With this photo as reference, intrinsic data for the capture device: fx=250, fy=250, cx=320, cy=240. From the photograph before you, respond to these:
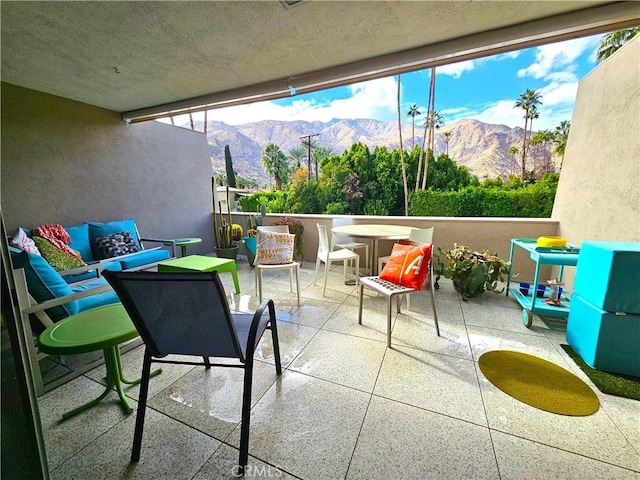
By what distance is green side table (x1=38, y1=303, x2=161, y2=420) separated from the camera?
4.25 feet

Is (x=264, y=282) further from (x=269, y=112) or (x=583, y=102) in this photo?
(x=269, y=112)

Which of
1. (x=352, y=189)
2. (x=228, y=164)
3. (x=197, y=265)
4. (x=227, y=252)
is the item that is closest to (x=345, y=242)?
(x=197, y=265)

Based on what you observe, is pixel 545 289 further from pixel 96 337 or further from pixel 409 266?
pixel 96 337

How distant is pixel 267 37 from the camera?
2018 mm

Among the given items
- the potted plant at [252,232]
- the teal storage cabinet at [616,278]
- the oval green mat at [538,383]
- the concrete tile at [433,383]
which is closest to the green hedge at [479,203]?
the potted plant at [252,232]

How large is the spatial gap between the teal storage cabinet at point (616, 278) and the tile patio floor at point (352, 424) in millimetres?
538

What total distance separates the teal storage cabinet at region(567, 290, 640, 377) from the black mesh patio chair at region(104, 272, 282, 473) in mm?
2290

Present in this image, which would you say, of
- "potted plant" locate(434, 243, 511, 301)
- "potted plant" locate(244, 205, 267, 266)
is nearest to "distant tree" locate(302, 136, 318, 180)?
"potted plant" locate(244, 205, 267, 266)

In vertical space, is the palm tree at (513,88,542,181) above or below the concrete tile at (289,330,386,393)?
above

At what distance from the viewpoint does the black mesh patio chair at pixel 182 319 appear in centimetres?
111

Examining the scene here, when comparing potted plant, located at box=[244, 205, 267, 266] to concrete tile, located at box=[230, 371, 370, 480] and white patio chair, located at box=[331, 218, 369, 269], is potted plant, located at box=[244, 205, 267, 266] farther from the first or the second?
concrete tile, located at box=[230, 371, 370, 480]

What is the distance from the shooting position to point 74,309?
74.5 inches

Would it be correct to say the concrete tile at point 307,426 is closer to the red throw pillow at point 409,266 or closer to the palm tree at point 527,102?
the red throw pillow at point 409,266

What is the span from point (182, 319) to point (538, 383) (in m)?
2.23
